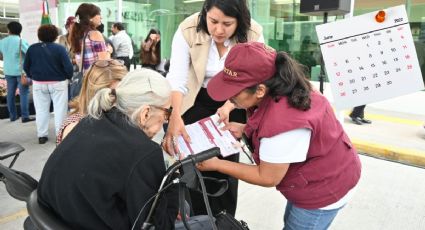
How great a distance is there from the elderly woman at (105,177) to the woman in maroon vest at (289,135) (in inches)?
11.2

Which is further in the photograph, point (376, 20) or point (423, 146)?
point (423, 146)

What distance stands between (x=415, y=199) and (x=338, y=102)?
148 cm

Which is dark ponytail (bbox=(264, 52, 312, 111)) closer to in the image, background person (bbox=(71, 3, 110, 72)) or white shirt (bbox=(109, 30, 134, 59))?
background person (bbox=(71, 3, 110, 72))

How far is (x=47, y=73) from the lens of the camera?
13.7ft

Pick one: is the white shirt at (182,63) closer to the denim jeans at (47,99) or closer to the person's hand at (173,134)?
the person's hand at (173,134)

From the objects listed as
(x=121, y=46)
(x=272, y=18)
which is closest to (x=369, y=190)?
(x=121, y=46)

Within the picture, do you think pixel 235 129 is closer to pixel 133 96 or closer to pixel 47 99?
pixel 133 96

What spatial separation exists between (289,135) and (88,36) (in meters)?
2.89

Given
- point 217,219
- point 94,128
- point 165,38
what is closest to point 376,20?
point 217,219

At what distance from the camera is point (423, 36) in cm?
603

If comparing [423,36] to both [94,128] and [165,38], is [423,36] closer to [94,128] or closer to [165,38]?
[165,38]

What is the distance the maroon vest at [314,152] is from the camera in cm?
117

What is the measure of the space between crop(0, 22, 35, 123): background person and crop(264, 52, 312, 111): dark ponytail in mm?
4792
